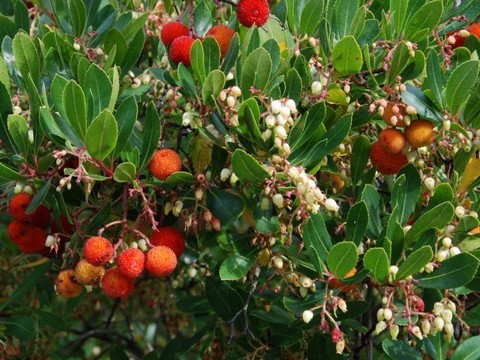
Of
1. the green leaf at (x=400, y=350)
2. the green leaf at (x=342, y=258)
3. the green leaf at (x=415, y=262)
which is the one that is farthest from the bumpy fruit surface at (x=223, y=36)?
the green leaf at (x=400, y=350)

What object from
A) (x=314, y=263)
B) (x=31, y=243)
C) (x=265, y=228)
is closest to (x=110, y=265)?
(x=31, y=243)

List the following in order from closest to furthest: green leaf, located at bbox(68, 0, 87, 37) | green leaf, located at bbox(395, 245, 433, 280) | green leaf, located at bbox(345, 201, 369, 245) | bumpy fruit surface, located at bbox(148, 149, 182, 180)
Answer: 1. green leaf, located at bbox(395, 245, 433, 280)
2. green leaf, located at bbox(345, 201, 369, 245)
3. bumpy fruit surface, located at bbox(148, 149, 182, 180)
4. green leaf, located at bbox(68, 0, 87, 37)

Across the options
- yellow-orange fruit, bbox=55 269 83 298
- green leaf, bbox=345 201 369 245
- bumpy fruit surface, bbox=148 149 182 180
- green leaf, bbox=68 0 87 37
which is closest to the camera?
green leaf, bbox=345 201 369 245

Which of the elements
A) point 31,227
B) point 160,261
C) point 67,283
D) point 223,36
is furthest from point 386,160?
point 31,227

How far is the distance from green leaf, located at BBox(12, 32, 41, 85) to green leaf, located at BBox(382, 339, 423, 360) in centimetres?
122

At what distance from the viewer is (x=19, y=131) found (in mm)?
1998

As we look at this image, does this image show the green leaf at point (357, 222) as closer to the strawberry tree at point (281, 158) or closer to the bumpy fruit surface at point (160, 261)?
the strawberry tree at point (281, 158)

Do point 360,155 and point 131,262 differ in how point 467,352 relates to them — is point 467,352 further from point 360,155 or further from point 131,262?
point 131,262

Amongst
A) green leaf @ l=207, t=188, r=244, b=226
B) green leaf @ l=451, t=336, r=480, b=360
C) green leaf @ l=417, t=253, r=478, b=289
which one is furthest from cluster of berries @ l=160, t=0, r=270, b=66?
green leaf @ l=451, t=336, r=480, b=360

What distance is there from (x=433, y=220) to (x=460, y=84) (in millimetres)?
359

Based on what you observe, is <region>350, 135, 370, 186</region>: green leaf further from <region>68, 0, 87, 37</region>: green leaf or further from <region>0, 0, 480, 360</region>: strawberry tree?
<region>68, 0, 87, 37</region>: green leaf

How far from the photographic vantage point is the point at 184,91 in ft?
6.97

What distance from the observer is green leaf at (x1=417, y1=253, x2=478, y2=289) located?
73.0 inches

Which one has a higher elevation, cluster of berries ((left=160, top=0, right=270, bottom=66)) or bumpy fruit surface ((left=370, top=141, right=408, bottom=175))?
cluster of berries ((left=160, top=0, right=270, bottom=66))
